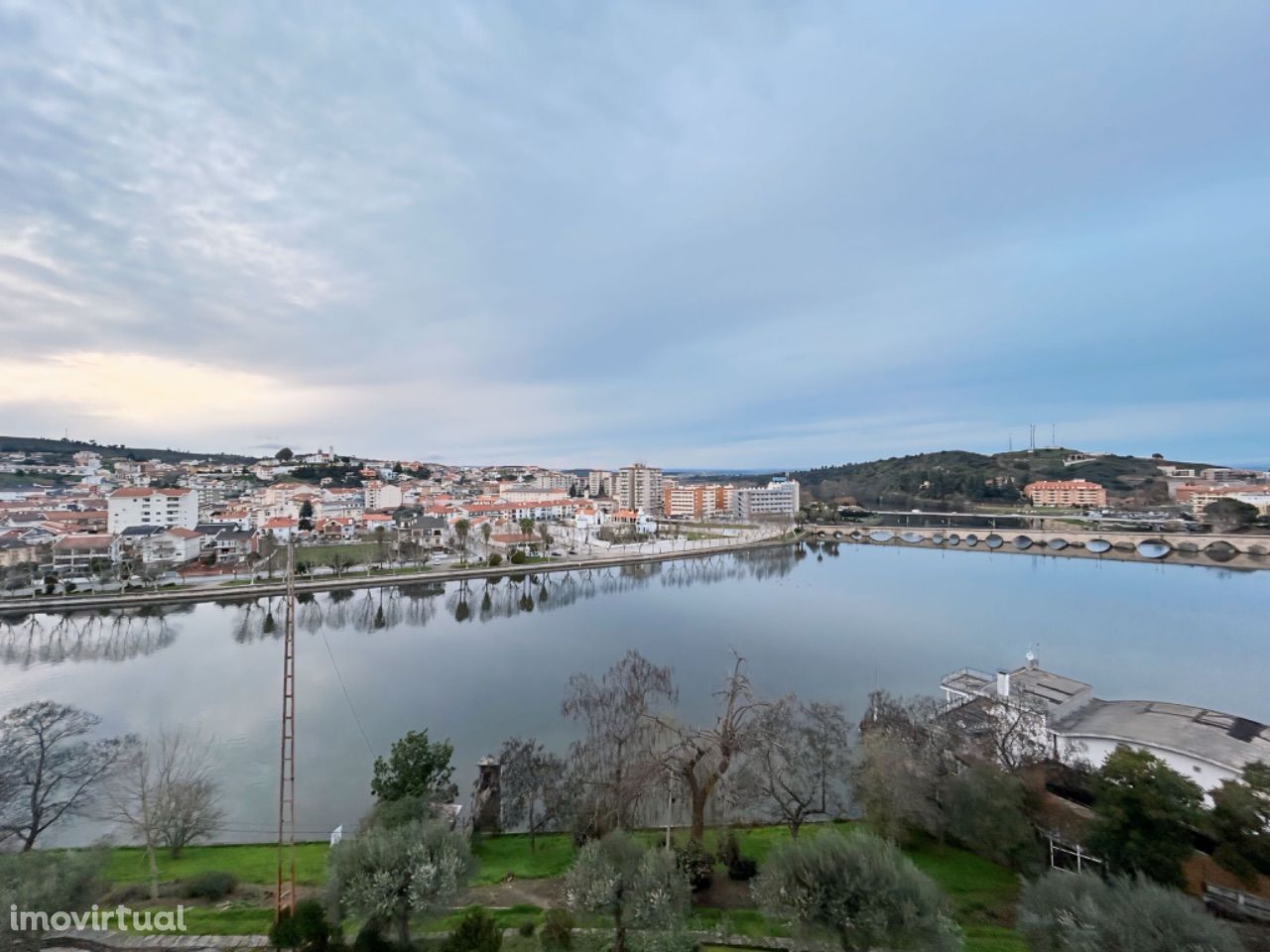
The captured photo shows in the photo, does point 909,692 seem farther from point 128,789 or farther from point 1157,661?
point 128,789

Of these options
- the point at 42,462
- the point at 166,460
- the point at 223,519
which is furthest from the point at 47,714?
the point at 166,460

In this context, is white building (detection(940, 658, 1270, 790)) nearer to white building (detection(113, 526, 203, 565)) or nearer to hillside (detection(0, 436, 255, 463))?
white building (detection(113, 526, 203, 565))

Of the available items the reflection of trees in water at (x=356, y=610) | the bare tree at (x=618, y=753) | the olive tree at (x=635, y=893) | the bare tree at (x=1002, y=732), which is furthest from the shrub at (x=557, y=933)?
the reflection of trees in water at (x=356, y=610)

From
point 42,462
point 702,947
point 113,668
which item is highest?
point 42,462

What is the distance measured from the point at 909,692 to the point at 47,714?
11.1 meters

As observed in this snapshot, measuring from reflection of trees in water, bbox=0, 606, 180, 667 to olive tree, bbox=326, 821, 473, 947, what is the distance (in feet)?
37.7

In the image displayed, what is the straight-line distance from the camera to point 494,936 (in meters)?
3.06

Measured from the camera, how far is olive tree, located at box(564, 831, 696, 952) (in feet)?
10.0

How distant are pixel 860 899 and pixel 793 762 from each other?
2.15 metres

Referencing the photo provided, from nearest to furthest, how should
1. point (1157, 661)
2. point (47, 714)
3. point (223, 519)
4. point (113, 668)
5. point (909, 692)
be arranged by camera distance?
1. point (47, 714)
2. point (909, 692)
3. point (113, 668)
4. point (1157, 661)
5. point (223, 519)

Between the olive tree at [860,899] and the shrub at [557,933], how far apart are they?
1.17 meters

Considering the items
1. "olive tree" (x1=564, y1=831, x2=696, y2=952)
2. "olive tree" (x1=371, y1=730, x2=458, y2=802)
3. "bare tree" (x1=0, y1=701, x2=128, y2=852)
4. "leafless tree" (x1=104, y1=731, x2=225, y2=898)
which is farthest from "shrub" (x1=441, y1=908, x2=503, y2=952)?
"bare tree" (x1=0, y1=701, x2=128, y2=852)

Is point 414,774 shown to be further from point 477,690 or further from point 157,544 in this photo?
point 157,544

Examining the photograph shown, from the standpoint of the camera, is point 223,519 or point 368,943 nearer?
point 368,943
